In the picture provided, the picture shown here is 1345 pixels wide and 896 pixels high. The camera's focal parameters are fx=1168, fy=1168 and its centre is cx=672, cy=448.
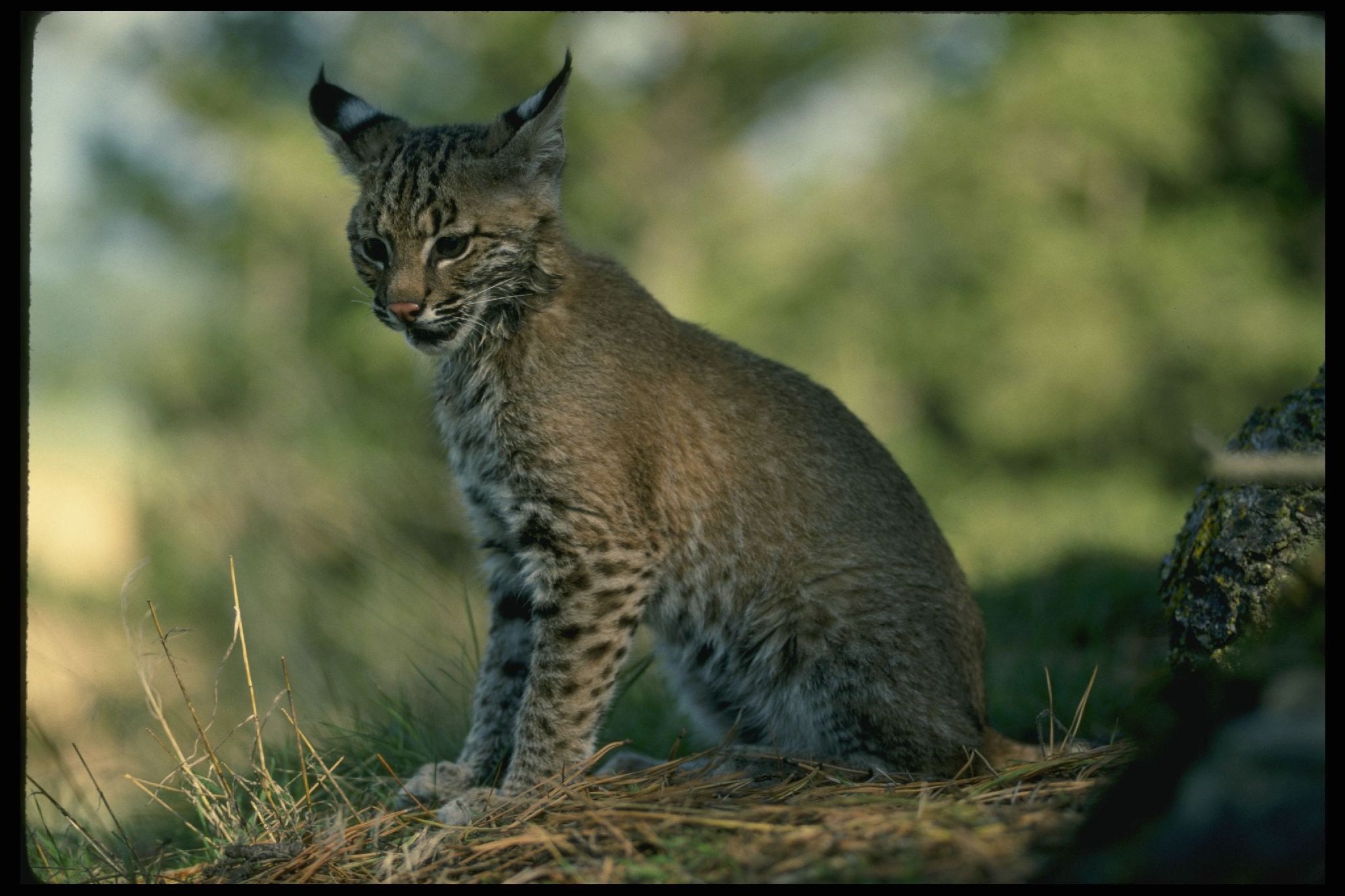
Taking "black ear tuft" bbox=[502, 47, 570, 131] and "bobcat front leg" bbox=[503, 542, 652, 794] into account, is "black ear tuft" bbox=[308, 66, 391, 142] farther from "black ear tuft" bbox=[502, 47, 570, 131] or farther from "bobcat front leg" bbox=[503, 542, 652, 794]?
"bobcat front leg" bbox=[503, 542, 652, 794]

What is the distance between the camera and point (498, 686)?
15.3 ft

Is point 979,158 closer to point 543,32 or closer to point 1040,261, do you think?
point 1040,261

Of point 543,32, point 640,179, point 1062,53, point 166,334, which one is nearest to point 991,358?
point 1062,53

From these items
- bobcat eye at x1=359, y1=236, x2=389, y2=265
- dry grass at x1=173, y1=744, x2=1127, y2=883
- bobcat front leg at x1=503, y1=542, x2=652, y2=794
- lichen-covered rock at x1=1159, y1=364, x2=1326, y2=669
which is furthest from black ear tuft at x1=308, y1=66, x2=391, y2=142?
lichen-covered rock at x1=1159, y1=364, x2=1326, y2=669

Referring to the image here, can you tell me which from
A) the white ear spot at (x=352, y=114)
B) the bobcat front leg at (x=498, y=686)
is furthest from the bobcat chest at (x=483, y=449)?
the white ear spot at (x=352, y=114)

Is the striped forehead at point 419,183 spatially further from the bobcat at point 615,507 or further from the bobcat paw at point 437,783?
the bobcat paw at point 437,783

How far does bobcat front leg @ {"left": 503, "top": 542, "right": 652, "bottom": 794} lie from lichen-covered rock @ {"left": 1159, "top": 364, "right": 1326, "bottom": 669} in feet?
6.10

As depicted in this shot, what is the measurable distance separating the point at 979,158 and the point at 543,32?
279 inches

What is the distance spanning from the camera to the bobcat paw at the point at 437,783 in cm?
430

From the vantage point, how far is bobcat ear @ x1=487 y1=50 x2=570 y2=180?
14.2ft

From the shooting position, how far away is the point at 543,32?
59.2 ft

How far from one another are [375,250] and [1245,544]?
10.6 feet
